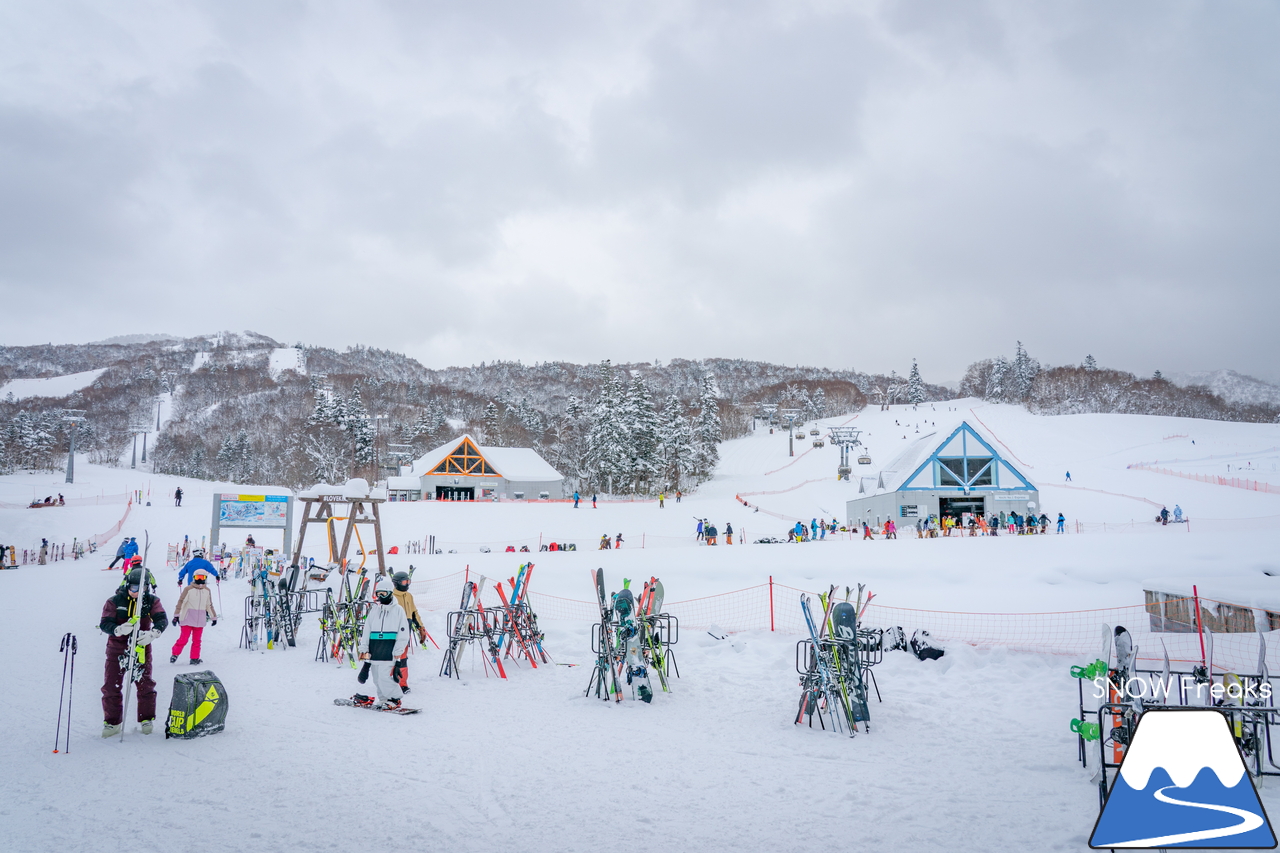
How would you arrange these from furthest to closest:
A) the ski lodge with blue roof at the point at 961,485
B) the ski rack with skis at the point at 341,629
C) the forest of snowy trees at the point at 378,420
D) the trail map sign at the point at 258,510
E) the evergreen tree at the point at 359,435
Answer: the evergreen tree at the point at 359,435 < the forest of snowy trees at the point at 378,420 < the ski lodge with blue roof at the point at 961,485 < the trail map sign at the point at 258,510 < the ski rack with skis at the point at 341,629

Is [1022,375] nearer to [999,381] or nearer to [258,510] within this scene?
[999,381]

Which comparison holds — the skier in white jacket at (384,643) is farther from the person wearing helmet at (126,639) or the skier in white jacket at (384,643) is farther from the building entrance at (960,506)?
the building entrance at (960,506)

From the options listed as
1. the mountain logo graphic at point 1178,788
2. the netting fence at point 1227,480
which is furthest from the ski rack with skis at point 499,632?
the netting fence at point 1227,480

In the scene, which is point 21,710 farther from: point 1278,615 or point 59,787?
point 1278,615

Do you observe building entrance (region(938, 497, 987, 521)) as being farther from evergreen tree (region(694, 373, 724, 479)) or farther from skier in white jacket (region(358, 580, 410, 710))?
evergreen tree (region(694, 373, 724, 479))

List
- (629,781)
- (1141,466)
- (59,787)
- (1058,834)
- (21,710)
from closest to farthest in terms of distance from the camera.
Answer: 1. (1058,834)
2. (59,787)
3. (629,781)
4. (21,710)
5. (1141,466)

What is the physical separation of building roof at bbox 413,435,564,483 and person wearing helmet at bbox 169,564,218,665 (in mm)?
39009

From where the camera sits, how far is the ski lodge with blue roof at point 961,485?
3180 cm

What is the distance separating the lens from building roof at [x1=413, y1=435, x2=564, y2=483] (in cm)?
5078

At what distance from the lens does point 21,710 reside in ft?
26.1

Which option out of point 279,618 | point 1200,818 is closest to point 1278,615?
point 1200,818

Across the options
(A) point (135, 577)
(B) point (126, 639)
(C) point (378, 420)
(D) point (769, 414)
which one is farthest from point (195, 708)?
(C) point (378, 420)

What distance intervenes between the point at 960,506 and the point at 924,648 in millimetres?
22998

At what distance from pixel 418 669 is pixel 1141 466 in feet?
186
